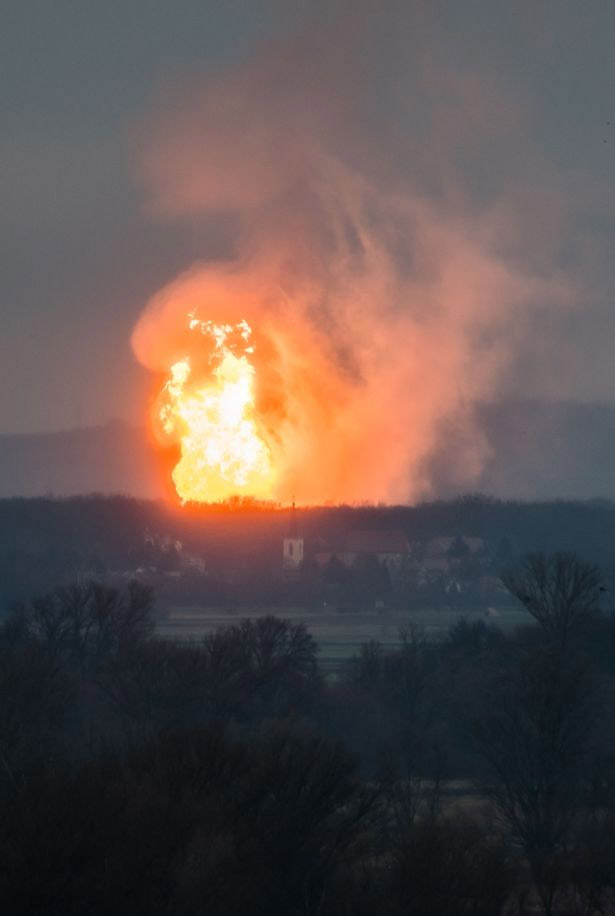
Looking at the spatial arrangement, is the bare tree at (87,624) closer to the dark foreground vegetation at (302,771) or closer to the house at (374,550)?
the dark foreground vegetation at (302,771)

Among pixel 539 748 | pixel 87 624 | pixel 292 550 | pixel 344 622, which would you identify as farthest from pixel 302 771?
pixel 292 550

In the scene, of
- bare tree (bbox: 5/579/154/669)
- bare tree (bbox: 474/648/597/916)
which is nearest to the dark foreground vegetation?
bare tree (bbox: 474/648/597/916)

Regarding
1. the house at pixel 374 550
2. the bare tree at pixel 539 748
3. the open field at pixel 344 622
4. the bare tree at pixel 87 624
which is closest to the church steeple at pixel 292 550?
the house at pixel 374 550

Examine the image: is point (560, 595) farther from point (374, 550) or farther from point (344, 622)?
point (374, 550)

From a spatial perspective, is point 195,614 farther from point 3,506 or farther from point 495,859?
point 495,859

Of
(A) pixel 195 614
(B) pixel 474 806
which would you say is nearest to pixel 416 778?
(B) pixel 474 806

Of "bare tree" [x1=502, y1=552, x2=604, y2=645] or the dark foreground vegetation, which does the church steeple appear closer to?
"bare tree" [x1=502, y1=552, x2=604, y2=645]
